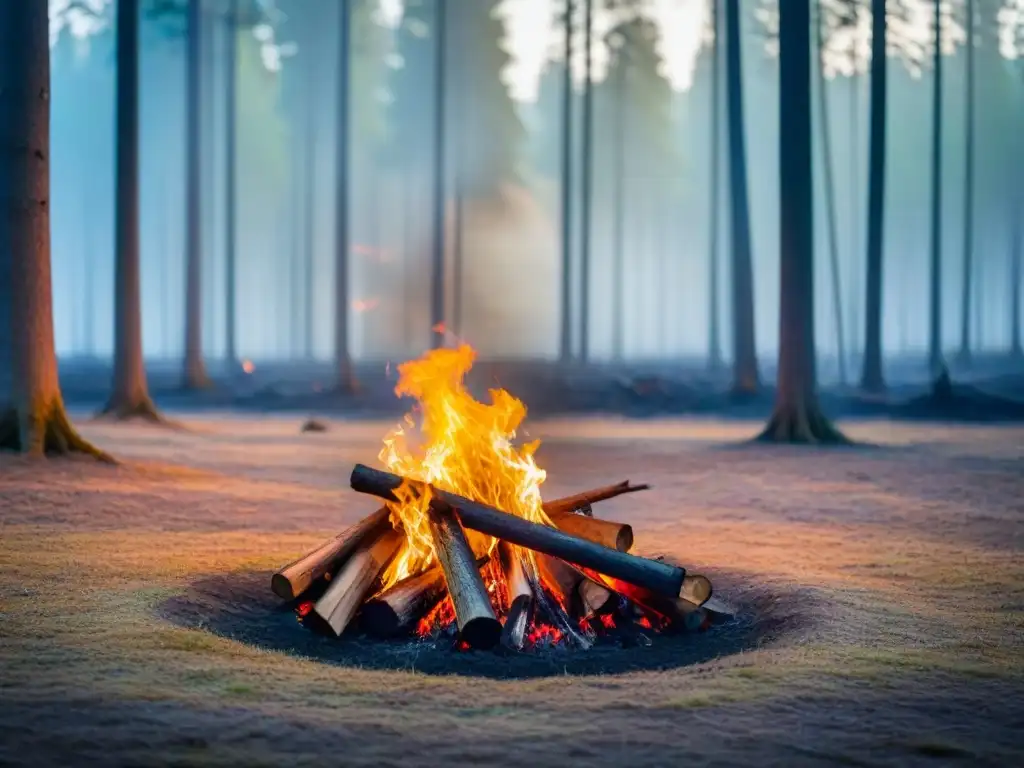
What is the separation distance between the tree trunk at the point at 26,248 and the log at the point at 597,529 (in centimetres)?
804

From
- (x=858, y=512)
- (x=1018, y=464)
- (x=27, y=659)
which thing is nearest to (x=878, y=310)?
(x=1018, y=464)

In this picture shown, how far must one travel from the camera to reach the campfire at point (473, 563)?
6559 millimetres

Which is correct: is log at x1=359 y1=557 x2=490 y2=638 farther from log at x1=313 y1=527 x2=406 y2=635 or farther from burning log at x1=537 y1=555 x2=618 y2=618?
burning log at x1=537 y1=555 x2=618 y2=618

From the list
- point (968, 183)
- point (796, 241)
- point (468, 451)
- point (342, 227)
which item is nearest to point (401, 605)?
point (468, 451)

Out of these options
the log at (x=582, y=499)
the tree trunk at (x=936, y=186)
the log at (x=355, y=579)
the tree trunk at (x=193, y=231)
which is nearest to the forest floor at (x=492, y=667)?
the log at (x=355, y=579)

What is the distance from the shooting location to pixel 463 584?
638 cm

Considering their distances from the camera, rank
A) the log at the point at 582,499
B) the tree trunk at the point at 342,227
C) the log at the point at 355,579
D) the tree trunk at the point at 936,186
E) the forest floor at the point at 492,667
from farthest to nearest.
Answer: the tree trunk at the point at 936,186 → the tree trunk at the point at 342,227 → the log at the point at 582,499 → the log at the point at 355,579 → the forest floor at the point at 492,667

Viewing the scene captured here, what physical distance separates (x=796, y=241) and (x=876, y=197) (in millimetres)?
12488

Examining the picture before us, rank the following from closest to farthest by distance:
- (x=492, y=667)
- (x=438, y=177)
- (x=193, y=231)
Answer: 1. (x=492, y=667)
2. (x=193, y=231)
3. (x=438, y=177)

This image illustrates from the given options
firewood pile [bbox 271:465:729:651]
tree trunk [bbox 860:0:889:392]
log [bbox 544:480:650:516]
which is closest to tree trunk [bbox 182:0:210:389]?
tree trunk [bbox 860:0:889:392]

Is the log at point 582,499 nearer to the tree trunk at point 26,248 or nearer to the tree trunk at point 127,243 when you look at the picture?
the tree trunk at point 26,248

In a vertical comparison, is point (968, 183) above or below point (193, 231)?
above

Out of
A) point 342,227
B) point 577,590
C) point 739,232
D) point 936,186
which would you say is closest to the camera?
point 577,590

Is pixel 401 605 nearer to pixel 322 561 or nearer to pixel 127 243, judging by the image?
pixel 322 561
